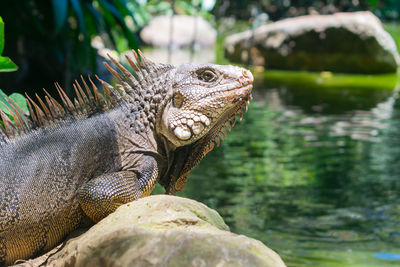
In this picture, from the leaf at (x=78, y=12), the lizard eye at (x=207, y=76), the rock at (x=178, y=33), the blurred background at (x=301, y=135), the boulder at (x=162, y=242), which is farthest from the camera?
the rock at (x=178, y=33)

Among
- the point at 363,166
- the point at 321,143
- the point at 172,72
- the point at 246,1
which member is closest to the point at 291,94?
the point at 321,143

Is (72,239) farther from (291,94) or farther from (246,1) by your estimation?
(246,1)

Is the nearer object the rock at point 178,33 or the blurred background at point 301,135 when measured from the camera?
the blurred background at point 301,135

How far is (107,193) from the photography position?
2.82 metres

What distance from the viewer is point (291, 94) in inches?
524

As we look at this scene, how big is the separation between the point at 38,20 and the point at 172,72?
246 inches

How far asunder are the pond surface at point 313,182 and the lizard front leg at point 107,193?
263 cm

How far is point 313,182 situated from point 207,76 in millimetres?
4600

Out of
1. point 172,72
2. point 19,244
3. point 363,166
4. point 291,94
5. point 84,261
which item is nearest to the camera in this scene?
point 84,261

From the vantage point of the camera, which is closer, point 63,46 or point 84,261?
point 84,261

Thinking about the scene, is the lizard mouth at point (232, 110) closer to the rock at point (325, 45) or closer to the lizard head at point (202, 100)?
the lizard head at point (202, 100)

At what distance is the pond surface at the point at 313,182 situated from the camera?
5.65 m

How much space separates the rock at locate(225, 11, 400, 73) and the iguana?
13.8 metres

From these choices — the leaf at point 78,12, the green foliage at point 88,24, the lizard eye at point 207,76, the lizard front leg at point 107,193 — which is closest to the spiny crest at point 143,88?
the lizard eye at point 207,76
